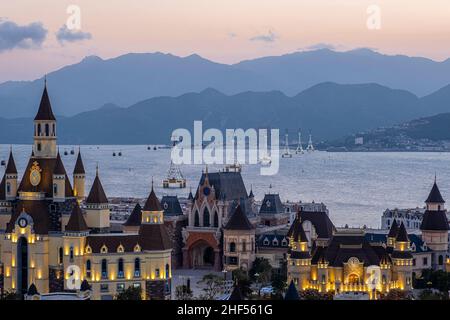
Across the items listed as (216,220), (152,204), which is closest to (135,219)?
(216,220)

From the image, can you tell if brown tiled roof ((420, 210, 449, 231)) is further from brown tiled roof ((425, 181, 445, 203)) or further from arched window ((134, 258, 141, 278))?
arched window ((134, 258, 141, 278))

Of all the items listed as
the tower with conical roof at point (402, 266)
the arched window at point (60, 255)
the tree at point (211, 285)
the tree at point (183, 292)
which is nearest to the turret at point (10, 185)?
the arched window at point (60, 255)

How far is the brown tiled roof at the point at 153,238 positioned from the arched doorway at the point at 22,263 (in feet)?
15.3

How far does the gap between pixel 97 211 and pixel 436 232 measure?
16251 mm

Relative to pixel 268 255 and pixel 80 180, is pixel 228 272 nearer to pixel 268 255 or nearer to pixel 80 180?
pixel 268 255

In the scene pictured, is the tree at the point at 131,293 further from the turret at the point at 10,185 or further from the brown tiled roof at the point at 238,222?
the brown tiled roof at the point at 238,222

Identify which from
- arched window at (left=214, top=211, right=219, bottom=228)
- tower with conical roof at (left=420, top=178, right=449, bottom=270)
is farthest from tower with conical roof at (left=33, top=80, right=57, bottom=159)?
tower with conical roof at (left=420, top=178, right=449, bottom=270)

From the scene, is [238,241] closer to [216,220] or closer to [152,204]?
[216,220]

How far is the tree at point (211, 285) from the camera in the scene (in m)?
44.5

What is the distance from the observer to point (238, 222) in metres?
54.7

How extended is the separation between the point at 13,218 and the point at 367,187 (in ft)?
364

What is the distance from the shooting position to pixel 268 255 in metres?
55.2

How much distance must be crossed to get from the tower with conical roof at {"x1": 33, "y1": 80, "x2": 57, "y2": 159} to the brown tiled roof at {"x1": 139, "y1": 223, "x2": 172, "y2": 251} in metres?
5.23
